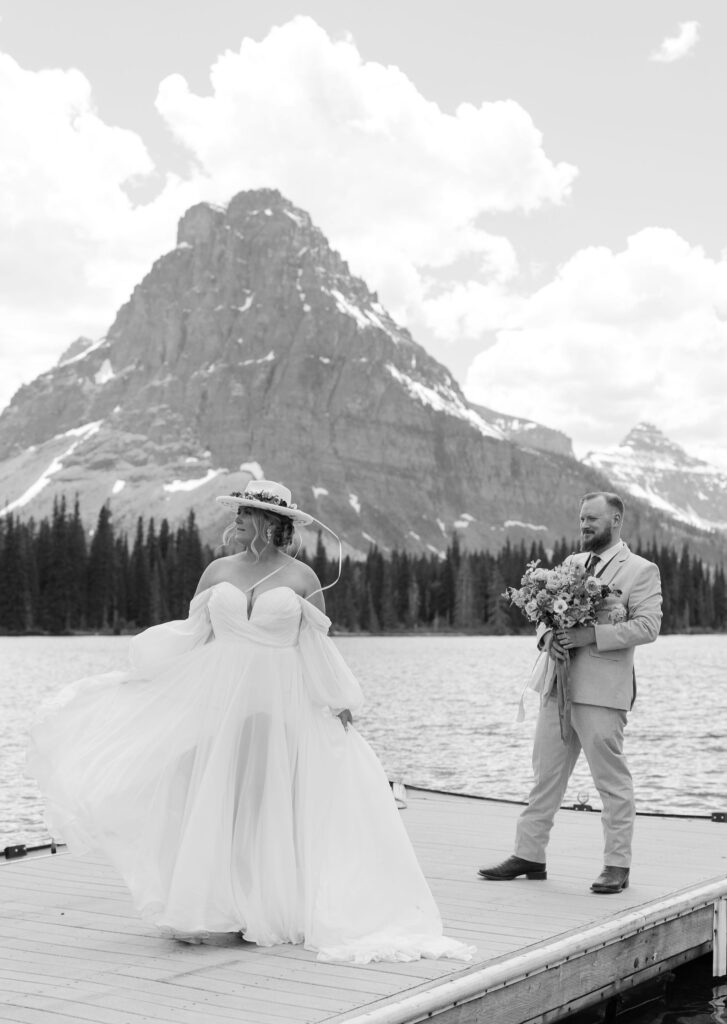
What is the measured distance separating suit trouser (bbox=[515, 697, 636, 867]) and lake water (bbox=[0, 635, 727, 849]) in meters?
11.5

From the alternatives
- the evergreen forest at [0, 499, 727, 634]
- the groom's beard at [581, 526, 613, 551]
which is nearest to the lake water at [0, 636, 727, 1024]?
the groom's beard at [581, 526, 613, 551]

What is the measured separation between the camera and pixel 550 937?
764 cm

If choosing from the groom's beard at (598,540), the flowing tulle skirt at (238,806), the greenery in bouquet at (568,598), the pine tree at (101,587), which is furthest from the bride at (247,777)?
the pine tree at (101,587)

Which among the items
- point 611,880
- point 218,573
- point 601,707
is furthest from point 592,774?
point 218,573

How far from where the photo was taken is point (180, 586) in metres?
148

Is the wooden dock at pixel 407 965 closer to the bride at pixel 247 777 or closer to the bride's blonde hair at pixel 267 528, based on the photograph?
the bride at pixel 247 777

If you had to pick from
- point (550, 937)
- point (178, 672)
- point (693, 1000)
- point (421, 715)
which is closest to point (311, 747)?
point (178, 672)

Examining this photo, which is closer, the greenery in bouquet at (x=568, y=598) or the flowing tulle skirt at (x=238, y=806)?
the flowing tulle skirt at (x=238, y=806)

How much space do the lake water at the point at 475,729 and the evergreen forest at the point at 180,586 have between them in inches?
1435

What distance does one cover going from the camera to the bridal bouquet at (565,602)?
358 inches

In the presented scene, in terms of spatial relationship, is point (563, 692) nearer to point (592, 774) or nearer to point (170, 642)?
point (592, 774)

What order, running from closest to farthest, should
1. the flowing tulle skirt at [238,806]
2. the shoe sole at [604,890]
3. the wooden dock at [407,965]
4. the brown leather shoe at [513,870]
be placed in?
the wooden dock at [407,965], the flowing tulle skirt at [238,806], the shoe sole at [604,890], the brown leather shoe at [513,870]

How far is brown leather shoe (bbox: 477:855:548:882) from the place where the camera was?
957cm

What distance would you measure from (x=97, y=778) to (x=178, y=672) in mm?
872
